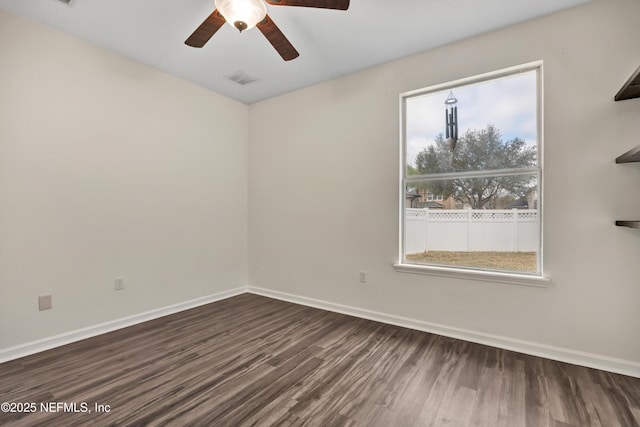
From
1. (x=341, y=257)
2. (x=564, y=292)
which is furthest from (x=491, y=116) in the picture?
(x=341, y=257)

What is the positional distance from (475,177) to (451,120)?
2.05 feet

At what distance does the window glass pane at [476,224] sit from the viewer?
258 cm

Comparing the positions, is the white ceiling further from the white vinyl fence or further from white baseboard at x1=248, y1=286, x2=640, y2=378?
white baseboard at x1=248, y1=286, x2=640, y2=378

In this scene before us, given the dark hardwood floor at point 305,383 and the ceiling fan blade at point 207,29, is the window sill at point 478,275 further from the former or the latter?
the ceiling fan blade at point 207,29

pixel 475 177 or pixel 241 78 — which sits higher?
pixel 241 78

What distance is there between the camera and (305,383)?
80.4 inches

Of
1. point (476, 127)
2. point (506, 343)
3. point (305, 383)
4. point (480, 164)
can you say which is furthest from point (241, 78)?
point (506, 343)

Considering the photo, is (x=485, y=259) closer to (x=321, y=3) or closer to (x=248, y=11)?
(x=321, y=3)

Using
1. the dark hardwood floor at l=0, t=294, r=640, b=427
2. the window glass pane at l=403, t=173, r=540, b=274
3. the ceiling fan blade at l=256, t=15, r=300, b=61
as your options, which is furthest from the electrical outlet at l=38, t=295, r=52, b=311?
the window glass pane at l=403, t=173, r=540, b=274

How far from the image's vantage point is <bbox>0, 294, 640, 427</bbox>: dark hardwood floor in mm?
1706

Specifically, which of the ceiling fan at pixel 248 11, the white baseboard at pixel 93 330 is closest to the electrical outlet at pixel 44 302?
the white baseboard at pixel 93 330

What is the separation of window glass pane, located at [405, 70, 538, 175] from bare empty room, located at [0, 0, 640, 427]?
20mm

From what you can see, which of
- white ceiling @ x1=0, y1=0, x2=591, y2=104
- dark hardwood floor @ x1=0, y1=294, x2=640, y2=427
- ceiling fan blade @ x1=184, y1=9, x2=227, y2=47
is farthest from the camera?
white ceiling @ x1=0, y1=0, x2=591, y2=104

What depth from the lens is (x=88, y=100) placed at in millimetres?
2811
